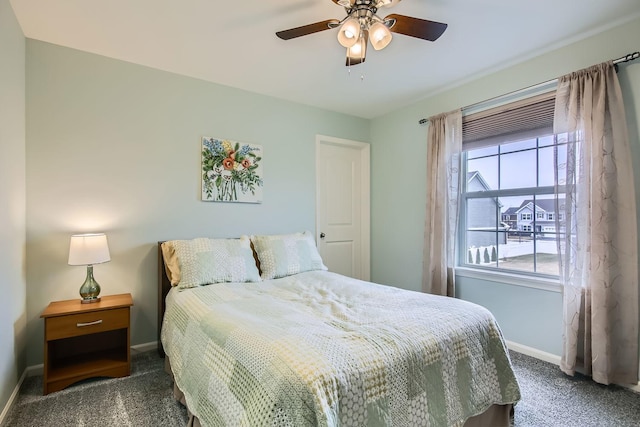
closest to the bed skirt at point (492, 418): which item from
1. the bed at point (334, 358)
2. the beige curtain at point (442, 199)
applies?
the bed at point (334, 358)

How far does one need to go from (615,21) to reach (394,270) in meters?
2.82

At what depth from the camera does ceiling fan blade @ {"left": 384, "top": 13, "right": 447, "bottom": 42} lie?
166 cm

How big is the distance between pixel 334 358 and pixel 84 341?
2.33 metres

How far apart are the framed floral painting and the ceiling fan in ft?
4.92

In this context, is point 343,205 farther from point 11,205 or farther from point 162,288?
point 11,205

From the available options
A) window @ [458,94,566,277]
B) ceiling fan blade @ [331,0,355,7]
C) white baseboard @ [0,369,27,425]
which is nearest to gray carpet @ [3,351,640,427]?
white baseboard @ [0,369,27,425]

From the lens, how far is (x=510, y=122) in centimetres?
272

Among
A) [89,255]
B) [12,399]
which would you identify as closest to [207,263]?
[89,255]

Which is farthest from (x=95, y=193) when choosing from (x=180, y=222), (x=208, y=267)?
(x=208, y=267)

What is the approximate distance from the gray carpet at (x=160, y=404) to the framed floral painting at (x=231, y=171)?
1607mm

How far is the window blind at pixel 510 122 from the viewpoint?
8.21 ft

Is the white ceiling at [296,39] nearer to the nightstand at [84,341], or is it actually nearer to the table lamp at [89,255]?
the table lamp at [89,255]

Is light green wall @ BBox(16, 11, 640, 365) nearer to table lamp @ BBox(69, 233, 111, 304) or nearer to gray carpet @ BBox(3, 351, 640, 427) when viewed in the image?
table lamp @ BBox(69, 233, 111, 304)

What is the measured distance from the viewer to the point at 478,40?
2.32 meters
